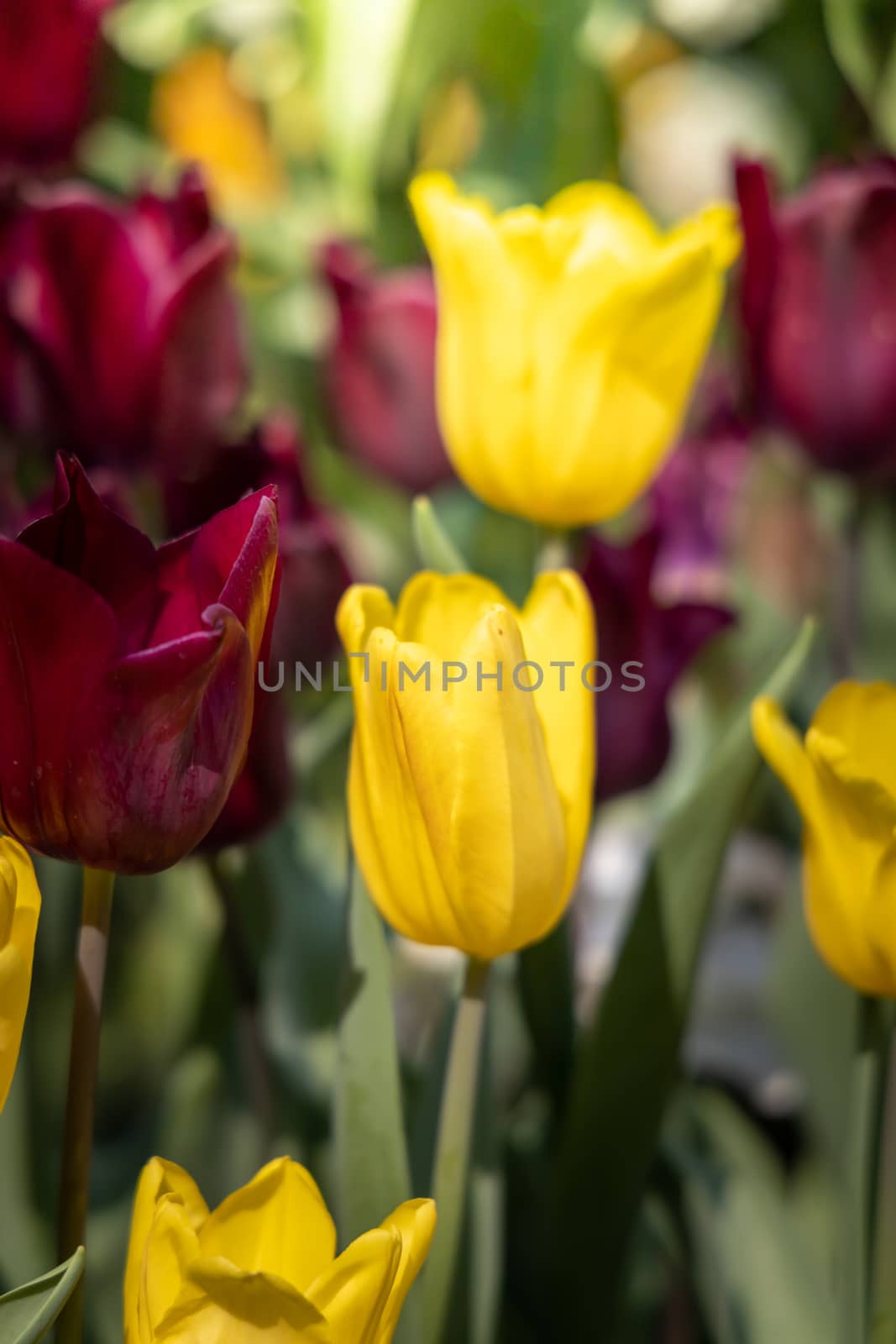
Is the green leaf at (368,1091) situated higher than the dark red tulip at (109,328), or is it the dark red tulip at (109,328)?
the dark red tulip at (109,328)

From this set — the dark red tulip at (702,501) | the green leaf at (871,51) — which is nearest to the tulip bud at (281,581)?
the dark red tulip at (702,501)

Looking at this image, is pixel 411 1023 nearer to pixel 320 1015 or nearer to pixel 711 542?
pixel 320 1015

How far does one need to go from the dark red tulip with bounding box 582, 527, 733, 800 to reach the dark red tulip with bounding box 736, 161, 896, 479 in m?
0.10

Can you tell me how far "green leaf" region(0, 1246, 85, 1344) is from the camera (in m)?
0.23

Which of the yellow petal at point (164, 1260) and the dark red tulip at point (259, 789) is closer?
the yellow petal at point (164, 1260)

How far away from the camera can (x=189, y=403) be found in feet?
1.59

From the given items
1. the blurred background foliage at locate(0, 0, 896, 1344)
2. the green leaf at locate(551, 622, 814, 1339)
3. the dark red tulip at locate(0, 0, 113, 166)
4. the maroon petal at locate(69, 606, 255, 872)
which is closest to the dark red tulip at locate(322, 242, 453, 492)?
the blurred background foliage at locate(0, 0, 896, 1344)

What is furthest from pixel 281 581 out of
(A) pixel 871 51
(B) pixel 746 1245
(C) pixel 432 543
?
(A) pixel 871 51

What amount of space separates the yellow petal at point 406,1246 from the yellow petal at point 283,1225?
21 millimetres

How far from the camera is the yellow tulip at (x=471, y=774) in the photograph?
0.27 meters

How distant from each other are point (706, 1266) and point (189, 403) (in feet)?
1.08

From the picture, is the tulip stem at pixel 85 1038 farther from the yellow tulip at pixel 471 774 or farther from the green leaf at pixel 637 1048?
the green leaf at pixel 637 1048

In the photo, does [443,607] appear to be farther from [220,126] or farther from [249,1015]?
[220,126]

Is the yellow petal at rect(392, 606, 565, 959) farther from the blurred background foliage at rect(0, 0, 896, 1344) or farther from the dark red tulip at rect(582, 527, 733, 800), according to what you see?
the dark red tulip at rect(582, 527, 733, 800)
